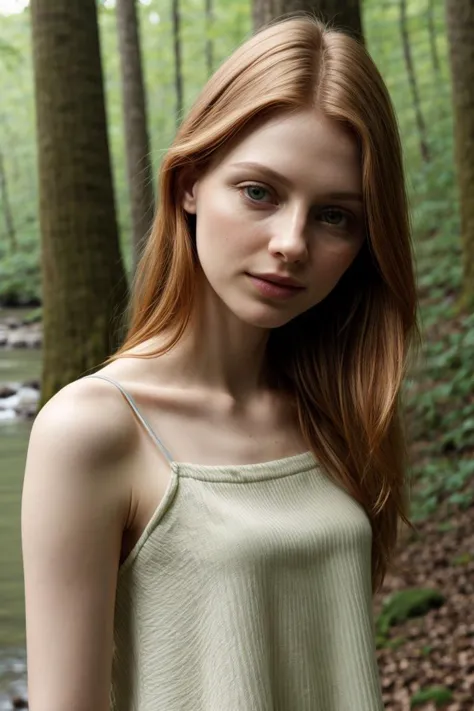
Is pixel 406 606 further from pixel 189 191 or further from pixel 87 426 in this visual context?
pixel 87 426

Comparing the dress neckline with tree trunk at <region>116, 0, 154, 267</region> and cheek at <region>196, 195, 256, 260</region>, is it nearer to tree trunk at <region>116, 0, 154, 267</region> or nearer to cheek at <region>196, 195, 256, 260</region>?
cheek at <region>196, 195, 256, 260</region>

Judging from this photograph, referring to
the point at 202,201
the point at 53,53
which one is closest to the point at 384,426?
the point at 202,201

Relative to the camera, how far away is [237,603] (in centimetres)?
164

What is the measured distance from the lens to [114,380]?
66.3 inches

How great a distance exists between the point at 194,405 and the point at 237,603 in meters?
0.37

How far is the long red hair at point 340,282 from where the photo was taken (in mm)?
1795

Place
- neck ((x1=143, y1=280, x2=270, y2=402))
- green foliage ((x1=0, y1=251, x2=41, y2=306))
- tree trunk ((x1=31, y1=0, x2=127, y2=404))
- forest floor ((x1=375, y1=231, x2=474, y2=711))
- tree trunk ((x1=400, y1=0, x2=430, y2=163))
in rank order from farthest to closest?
green foliage ((x1=0, y1=251, x2=41, y2=306))
tree trunk ((x1=400, y1=0, x2=430, y2=163))
tree trunk ((x1=31, y1=0, x2=127, y2=404))
forest floor ((x1=375, y1=231, x2=474, y2=711))
neck ((x1=143, y1=280, x2=270, y2=402))

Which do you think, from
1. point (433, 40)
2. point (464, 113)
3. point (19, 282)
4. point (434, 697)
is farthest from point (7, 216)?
point (434, 697)

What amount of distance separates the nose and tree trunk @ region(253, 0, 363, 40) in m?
1.96

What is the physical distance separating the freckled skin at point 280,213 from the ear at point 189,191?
0.04 metres

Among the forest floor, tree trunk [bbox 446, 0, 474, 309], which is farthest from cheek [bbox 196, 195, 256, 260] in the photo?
tree trunk [bbox 446, 0, 474, 309]

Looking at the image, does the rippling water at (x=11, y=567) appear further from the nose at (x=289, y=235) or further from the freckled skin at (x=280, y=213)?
the nose at (x=289, y=235)

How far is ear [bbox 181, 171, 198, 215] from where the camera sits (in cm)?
190

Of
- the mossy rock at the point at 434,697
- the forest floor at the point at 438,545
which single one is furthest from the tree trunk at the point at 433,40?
the mossy rock at the point at 434,697
